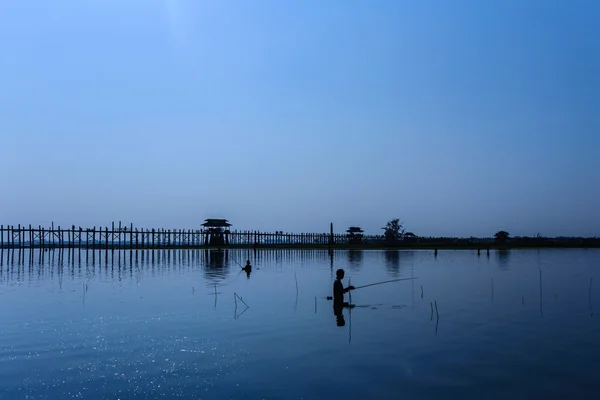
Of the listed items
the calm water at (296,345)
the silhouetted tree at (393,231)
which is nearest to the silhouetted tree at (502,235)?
the silhouetted tree at (393,231)

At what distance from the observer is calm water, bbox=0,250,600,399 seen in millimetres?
9984

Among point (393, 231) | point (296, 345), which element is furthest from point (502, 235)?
point (296, 345)

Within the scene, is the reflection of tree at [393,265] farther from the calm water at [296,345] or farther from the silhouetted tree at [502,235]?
the silhouetted tree at [502,235]

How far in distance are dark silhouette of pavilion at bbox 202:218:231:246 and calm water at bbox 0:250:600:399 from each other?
59.9m

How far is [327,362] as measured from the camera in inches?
465

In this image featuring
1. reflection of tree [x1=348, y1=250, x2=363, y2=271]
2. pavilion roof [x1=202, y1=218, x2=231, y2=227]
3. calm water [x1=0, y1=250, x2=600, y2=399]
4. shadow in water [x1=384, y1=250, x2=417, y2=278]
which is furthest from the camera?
pavilion roof [x1=202, y1=218, x2=231, y2=227]

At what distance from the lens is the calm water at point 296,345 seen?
9.98m

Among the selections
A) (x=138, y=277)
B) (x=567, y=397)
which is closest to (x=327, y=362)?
(x=567, y=397)

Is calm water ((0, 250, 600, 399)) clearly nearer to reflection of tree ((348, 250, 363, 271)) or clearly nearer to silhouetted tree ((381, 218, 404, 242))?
reflection of tree ((348, 250, 363, 271))

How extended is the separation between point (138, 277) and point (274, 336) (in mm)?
22037

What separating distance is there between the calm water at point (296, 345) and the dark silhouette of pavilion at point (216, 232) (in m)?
59.9

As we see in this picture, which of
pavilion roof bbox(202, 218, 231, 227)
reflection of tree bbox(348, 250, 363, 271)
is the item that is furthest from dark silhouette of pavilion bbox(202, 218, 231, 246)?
reflection of tree bbox(348, 250, 363, 271)

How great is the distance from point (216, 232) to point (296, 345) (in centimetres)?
7531

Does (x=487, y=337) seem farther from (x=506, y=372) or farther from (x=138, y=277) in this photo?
(x=138, y=277)
